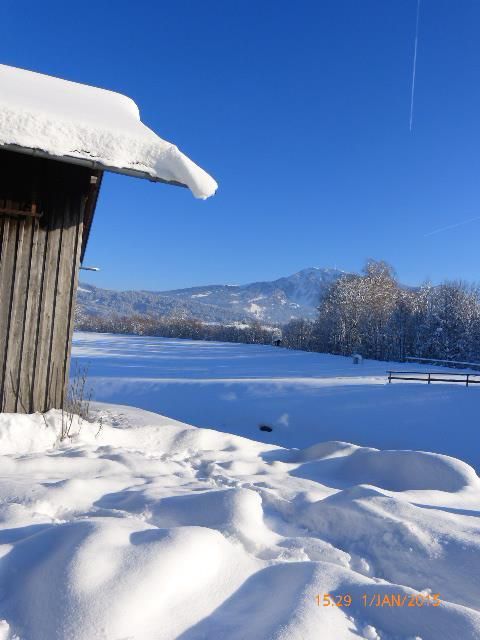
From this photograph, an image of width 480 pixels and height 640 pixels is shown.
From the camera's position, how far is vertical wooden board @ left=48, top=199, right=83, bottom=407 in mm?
4809

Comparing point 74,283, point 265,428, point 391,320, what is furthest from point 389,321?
point 74,283

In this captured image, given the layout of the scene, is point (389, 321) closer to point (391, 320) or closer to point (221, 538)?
point (391, 320)

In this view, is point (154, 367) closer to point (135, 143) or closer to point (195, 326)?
point (135, 143)

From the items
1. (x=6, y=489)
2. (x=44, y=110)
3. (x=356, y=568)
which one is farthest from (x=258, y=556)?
(x=44, y=110)

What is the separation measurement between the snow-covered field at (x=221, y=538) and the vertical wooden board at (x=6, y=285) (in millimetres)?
622

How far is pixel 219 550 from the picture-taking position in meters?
1.93

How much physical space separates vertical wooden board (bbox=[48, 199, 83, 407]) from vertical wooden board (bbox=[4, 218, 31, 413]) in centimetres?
33

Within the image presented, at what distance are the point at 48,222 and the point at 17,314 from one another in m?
1.04

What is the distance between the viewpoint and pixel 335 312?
1918 inches

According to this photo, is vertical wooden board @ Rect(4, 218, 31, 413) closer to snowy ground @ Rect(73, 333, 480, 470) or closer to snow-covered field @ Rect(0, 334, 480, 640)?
snow-covered field @ Rect(0, 334, 480, 640)

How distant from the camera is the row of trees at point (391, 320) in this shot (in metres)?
38.2

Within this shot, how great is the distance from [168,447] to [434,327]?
39.1 meters
